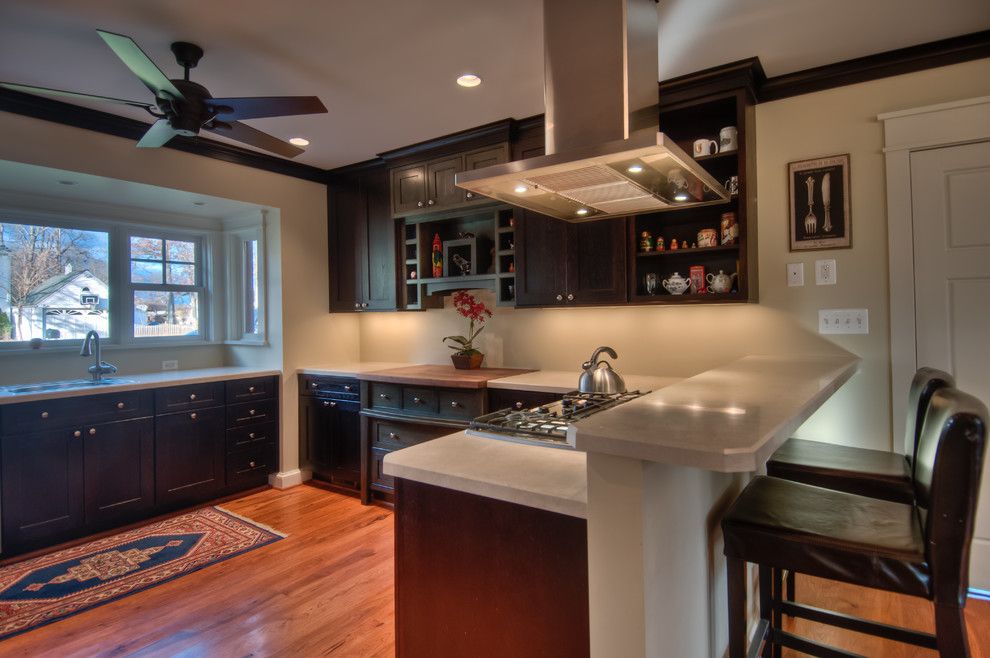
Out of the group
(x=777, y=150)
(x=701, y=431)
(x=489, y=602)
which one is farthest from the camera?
(x=777, y=150)

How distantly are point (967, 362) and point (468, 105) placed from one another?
9.47 ft

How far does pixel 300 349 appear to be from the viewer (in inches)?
171

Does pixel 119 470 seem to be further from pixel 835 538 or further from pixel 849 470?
pixel 849 470

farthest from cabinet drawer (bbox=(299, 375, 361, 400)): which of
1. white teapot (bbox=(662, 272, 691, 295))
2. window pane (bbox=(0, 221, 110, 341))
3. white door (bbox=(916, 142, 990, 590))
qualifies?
white door (bbox=(916, 142, 990, 590))

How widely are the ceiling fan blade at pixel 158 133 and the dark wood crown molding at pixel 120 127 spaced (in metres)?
0.79

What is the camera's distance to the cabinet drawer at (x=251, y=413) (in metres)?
3.92

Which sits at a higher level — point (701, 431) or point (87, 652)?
point (701, 431)

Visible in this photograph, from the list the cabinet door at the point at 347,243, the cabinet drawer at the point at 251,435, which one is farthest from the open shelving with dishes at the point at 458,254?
the cabinet drawer at the point at 251,435

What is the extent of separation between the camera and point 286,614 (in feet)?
7.74

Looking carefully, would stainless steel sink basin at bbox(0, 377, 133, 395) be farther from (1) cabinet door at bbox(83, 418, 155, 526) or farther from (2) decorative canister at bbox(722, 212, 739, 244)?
(2) decorative canister at bbox(722, 212, 739, 244)

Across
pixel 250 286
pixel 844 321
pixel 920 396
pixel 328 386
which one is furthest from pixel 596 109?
pixel 250 286

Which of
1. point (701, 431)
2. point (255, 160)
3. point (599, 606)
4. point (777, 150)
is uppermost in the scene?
point (255, 160)

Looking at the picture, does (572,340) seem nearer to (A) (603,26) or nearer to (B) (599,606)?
(A) (603,26)

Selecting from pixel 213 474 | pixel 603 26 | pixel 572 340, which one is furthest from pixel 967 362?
pixel 213 474
